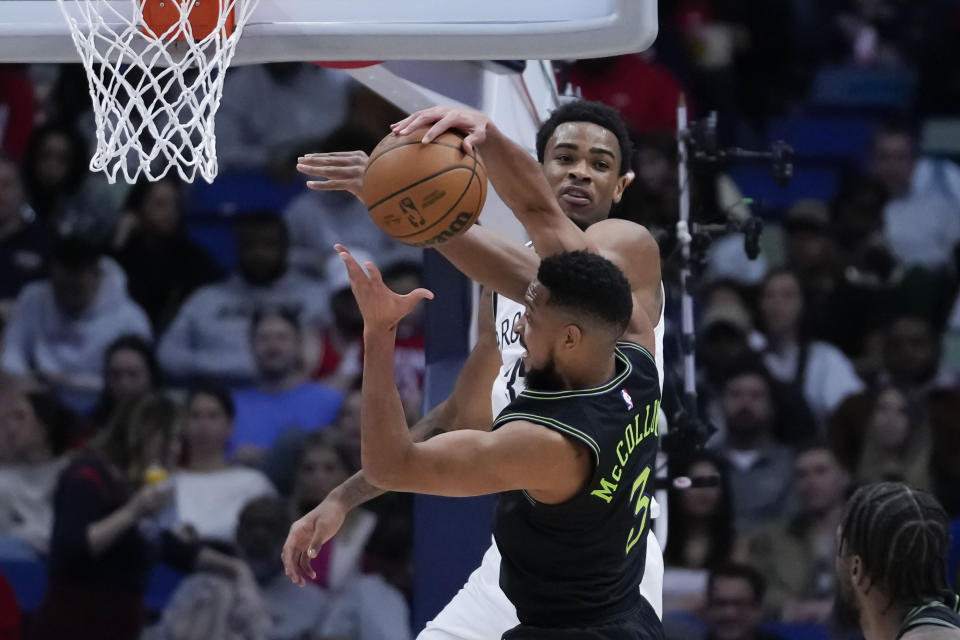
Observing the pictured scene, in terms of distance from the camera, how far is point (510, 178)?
3.66 meters

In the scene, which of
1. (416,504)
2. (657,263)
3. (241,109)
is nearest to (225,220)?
(241,109)

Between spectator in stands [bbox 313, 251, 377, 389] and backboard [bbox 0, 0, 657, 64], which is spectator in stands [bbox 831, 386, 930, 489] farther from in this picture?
backboard [bbox 0, 0, 657, 64]

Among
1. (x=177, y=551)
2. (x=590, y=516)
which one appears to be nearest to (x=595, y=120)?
(x=590, y=516)

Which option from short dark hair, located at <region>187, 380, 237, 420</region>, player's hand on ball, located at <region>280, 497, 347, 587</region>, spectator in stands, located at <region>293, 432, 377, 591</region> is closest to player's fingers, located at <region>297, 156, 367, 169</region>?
player's hand on ball, located at <region>280, 497, 347, 587</region>

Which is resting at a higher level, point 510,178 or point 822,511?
point 510,178

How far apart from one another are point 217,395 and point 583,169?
330cm

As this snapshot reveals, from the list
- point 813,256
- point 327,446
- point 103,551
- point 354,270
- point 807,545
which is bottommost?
point 807,545

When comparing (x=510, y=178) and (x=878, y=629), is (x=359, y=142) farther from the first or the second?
(x=878, y=629)

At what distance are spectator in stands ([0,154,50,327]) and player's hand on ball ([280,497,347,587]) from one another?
3954 mm

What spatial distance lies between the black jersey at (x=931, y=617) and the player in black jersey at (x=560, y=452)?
72 centimetres

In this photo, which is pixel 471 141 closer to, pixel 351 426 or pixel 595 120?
pixel 595 120

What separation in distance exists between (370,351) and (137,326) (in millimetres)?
4493

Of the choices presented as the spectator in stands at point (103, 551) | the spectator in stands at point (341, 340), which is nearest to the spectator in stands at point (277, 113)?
the spectator in stands at point (341, 340)

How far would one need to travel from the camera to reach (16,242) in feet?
25.0
